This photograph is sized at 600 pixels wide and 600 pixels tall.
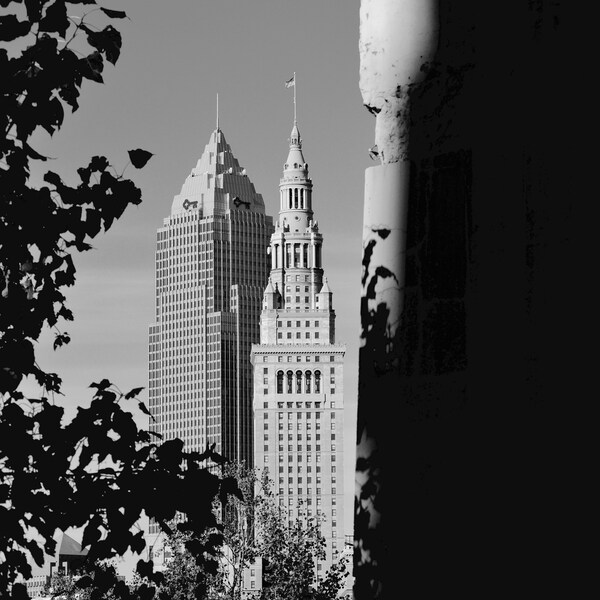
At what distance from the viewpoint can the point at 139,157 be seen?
10.5 meters

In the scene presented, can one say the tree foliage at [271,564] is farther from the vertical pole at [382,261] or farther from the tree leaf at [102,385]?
the vertical pole at [382,261]

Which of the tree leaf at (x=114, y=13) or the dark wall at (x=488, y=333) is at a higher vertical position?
the tree leaf at (x=114, y=13)

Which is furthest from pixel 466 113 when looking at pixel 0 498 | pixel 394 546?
pixel 0 498

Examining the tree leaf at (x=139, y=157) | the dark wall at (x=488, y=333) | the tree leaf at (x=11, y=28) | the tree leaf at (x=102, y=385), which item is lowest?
the dark wall at (x=488, y=333)

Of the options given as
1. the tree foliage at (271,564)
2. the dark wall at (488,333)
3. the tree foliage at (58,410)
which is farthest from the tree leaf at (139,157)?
the tree foliage at (271,564)

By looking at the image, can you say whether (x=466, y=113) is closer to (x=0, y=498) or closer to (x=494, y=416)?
(x=494, y=416)

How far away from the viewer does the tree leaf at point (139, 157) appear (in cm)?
1051

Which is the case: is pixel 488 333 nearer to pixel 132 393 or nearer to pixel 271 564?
pixel 132 393

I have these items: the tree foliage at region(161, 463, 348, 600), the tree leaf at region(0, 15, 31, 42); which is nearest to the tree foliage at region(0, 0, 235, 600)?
the tree leaf at region(0, 15, 31, 42)

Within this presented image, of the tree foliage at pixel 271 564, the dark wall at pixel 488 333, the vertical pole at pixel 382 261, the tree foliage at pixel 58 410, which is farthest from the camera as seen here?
the tree foliage at pixel 271 564

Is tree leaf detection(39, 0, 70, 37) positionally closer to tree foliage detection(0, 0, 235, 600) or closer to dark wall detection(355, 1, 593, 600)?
tree foliage detection(0, 0, 235, 600)

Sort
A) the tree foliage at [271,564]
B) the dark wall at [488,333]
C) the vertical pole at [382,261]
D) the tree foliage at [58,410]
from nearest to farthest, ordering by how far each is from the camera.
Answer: the dark wall at [488,333]
the vertical pole at [382,261]
the tree foliage at [58,410]
the tree foliage at [271,564]

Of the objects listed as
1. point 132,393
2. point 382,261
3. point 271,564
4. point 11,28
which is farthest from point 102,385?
point 271,564

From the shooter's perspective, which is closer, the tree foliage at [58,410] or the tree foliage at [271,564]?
the tree foliage at [58,410]
